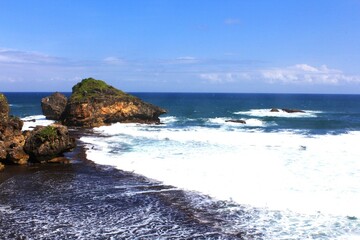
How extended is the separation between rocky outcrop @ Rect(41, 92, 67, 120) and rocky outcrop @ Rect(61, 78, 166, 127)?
5404 mm

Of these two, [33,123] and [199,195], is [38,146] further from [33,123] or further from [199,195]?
[33,123]

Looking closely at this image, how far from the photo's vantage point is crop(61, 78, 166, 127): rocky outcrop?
54.3 meters

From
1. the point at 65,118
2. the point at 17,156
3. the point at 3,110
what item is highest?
the point at 3,110

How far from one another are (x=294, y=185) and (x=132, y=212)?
33.1 feet

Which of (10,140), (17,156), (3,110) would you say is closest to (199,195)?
(17,156)

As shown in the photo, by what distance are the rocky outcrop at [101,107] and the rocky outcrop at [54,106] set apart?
213 inches

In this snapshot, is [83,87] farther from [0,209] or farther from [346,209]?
[346,209]

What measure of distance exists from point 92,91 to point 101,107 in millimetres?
4718

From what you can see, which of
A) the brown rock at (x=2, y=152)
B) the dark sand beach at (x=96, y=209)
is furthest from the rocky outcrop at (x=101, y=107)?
the dark sand beach at (x=96, y=209)

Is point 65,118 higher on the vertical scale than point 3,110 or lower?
lower

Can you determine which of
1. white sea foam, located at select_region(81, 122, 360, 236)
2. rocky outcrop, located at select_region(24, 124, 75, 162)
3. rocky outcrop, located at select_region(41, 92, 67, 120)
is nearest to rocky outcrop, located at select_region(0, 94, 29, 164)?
rocky outcrop, located at select_region(24, 124, 75, 162)

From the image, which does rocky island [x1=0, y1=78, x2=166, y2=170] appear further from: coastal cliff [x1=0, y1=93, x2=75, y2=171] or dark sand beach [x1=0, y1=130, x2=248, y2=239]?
dark sand beach [x1=0, y1=130, x2=248, y2=239]

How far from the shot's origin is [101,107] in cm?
5606

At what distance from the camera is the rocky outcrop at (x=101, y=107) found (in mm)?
54344
